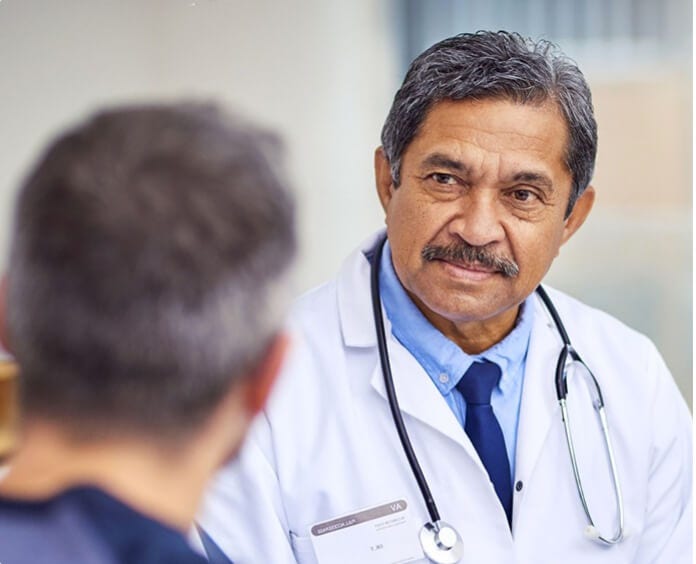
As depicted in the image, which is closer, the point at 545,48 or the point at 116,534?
the point at 116,534

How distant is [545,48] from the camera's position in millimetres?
1228

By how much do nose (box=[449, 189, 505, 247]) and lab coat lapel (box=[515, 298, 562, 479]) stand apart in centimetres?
22

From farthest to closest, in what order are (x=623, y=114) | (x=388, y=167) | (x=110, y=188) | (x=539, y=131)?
(x=623, y=114) → (x=388, y=167) → (x=539, y=131) → (x=110, y=188)

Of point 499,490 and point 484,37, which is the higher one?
point 484,37

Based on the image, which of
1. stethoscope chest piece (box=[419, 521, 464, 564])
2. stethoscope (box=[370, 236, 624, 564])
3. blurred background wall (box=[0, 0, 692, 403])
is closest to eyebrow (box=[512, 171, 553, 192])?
stethoscope (box=[370, 236, 624, 564])

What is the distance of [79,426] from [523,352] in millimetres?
890

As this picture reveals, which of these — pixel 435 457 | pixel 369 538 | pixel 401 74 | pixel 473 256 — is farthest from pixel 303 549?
pixel 401 74

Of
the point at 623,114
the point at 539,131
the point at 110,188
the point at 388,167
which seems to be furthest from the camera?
the point at 623,114

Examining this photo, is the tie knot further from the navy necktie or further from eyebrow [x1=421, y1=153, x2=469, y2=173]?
eyebrow [x1=421, y1=153, x2=469, y2=173]

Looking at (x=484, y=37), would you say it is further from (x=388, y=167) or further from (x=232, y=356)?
(x=232, y=356)

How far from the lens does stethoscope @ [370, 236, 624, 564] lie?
112cm

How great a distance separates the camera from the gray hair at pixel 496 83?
1.17 meters

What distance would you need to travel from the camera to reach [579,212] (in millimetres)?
1315

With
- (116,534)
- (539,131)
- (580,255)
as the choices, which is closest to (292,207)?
(116,534)
